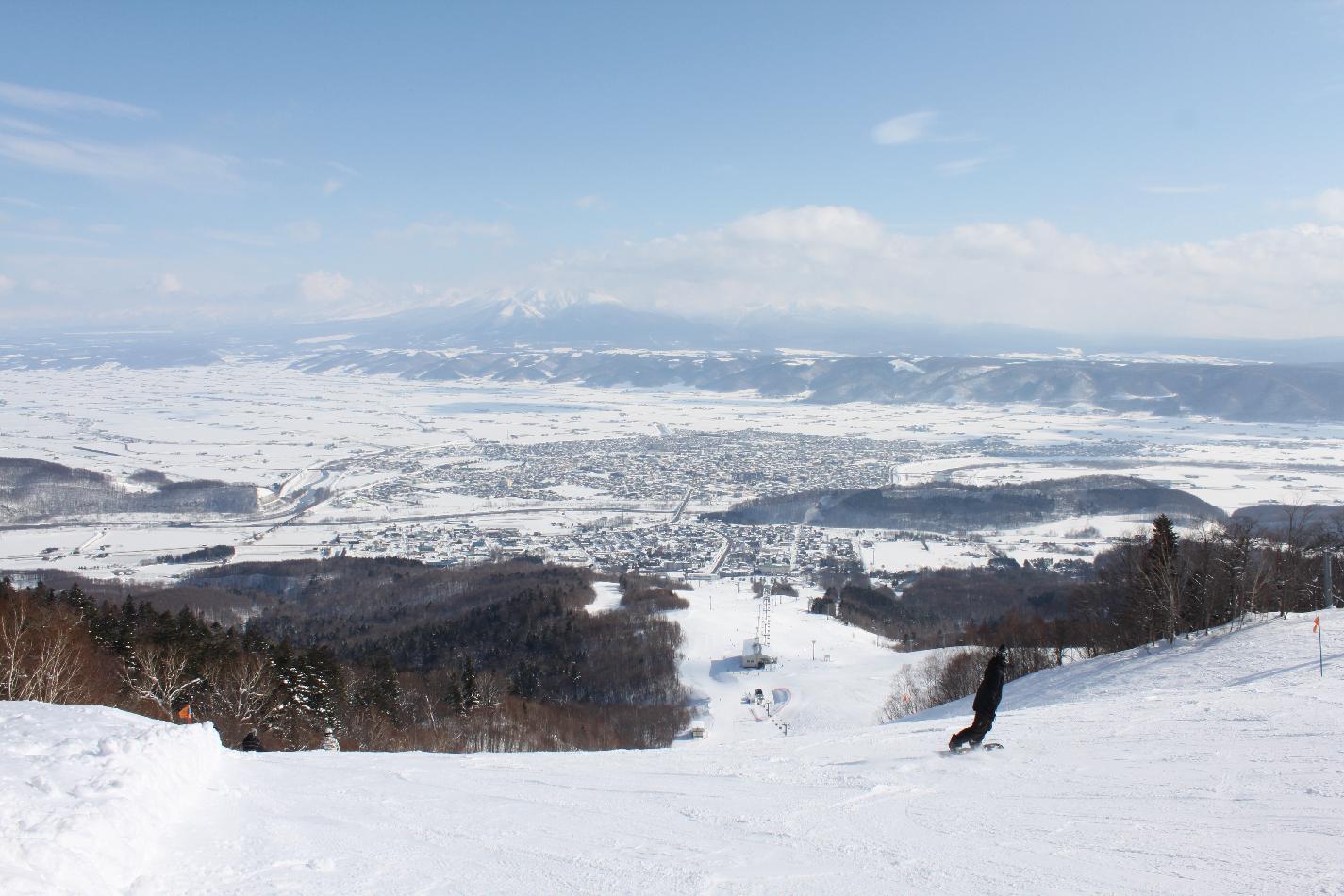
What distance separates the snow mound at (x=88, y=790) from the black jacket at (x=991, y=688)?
594cm

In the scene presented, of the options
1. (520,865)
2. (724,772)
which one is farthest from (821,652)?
(520,865)

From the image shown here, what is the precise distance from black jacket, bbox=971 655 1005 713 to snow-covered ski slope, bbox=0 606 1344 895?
1.52 feet

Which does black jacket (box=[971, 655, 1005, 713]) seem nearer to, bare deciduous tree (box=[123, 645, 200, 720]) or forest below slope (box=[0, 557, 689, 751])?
forest below slope (box=[0, 557, 689, 751])

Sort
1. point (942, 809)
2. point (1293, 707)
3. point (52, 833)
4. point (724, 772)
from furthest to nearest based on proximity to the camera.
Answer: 1. point (1293, 707)
2. point (724, 772)
3. point (942, 809)
4. point (52, 833)

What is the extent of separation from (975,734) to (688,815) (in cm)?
315

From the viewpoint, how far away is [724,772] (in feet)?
22.8

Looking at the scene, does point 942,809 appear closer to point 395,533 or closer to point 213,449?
point 395,533

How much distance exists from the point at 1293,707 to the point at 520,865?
8.08 metres

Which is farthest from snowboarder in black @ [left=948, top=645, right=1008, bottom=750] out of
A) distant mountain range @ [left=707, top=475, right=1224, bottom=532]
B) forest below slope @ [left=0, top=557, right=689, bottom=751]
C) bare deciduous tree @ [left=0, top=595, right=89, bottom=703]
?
distant mountain range @ [left=707, top=475, right=1224, bottom=532]

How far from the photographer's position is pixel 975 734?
743 centimetres

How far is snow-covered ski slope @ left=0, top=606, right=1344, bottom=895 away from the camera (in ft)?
14.2

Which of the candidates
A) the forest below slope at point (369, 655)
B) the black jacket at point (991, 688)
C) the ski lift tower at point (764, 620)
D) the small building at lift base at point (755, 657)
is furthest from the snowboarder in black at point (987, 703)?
the ski lift tower at point (764, 620)

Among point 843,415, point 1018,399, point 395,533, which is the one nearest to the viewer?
point 395,533

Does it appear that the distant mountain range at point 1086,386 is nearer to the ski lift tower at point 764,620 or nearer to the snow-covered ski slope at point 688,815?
the ski lift tower at point 764,620
